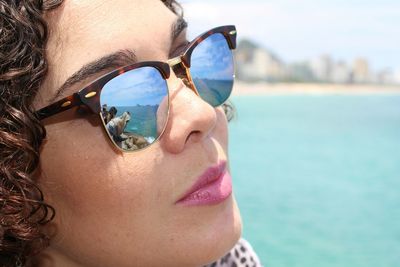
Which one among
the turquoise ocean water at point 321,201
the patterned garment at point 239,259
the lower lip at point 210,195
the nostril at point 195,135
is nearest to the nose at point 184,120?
the nostril at point 195,135

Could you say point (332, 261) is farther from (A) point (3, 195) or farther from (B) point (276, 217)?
(A) point (3, 195)

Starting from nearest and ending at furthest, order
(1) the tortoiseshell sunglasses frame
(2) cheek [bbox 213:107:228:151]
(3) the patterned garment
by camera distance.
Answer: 1. (1) the tortoiseshell sunglasses frame
2. (2) cheek [bbox 213:107:228:151]
3. (3) the patterned garment

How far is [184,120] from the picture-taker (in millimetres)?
1133

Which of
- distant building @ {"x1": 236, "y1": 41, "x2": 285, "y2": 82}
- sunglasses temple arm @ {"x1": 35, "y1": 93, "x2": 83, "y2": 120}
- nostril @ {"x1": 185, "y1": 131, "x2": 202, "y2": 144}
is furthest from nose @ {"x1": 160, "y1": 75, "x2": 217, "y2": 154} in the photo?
distant building @ {"x1": 236, "y1": 41, "x2": 285, "y2": 82}

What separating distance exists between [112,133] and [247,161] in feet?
25.3

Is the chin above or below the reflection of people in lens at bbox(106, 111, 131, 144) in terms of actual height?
below

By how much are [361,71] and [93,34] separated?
71.7 meters

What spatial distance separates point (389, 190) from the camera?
6.35 m

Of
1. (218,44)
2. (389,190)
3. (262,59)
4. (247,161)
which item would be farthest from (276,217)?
(262,59)

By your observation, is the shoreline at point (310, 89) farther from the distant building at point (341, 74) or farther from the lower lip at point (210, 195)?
the lower lip at point (210, 195)

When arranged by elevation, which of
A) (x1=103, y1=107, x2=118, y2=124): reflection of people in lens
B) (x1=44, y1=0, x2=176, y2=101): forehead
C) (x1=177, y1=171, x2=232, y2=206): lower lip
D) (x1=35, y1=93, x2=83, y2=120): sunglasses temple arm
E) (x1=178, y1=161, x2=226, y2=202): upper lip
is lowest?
(x1=177, y1=171, x2=232, y2=206): lower lip

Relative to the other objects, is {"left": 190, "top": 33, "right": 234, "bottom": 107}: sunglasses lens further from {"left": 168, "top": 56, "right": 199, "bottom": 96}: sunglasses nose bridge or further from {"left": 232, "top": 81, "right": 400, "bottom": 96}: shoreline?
{"left": 232, "top": 81, "right": 400, "bottom": 96}: shoreline

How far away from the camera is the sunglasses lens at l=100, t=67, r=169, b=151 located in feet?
3.55

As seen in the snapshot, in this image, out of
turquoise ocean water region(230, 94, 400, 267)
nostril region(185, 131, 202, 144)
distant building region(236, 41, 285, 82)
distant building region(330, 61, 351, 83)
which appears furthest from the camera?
distant building region(330, 61, 351, 83)
